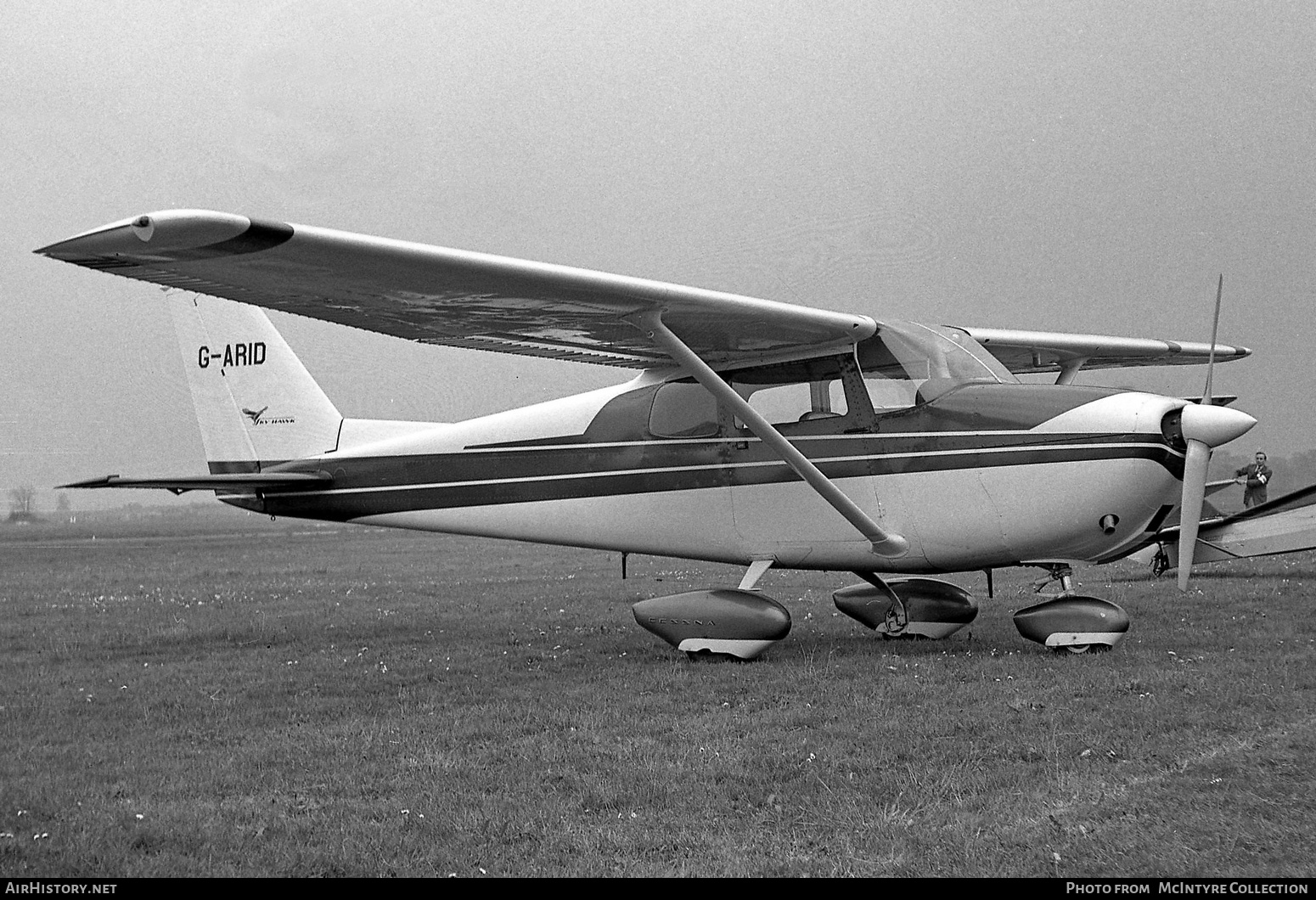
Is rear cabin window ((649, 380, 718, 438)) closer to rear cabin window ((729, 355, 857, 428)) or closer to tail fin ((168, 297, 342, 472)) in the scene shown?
rear cabin window ((729, 355, 857, 428))

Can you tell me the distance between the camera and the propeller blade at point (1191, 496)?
7078 millimetres

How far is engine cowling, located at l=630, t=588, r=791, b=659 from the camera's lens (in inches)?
309

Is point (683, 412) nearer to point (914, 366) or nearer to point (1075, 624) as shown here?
point (914, 366)

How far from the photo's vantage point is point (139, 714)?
623 cm

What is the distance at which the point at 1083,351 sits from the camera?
11695 millimetres

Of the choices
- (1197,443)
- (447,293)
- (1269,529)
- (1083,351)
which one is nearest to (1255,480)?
(1269,529)

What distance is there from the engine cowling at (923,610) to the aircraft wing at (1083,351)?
2760 mm

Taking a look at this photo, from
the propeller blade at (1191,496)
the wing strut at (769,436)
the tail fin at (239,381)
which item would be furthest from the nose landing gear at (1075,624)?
the tail fin at (239,381)

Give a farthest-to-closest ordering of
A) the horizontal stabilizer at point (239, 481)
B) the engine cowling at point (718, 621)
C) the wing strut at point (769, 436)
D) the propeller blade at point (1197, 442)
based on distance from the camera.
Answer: the horizontal stabilizer at point (239, 481) < the engine cowling at point (718, 621) < the wing strut at point (769, 436) < the propeller blade at point (1197, 442)

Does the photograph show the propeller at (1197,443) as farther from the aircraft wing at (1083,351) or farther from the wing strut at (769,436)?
the aircraft wing at (1083,351)

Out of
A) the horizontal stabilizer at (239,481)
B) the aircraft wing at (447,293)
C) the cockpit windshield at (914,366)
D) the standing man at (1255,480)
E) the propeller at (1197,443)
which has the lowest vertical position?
the standing man at (1255,480)

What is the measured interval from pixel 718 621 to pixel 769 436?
4.58 ft

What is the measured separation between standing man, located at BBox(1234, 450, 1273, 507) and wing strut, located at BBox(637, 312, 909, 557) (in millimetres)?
10367
